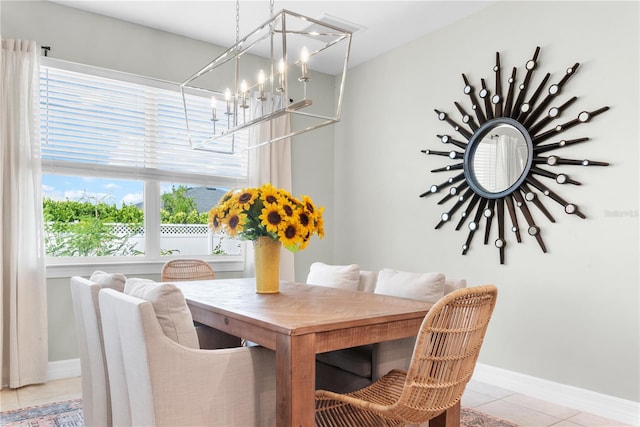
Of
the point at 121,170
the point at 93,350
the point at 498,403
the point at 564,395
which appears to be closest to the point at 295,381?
the point at 93,350

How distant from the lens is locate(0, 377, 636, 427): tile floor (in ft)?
9.09

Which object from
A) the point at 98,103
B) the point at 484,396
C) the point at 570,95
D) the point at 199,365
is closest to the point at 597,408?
the point at 484,396

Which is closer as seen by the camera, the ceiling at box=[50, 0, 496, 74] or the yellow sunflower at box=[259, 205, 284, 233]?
the yellow sunflower at box=[259, 205, 284, 233]

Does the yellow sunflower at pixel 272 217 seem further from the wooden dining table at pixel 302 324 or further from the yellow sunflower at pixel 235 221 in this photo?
the wooden dining table at pixel 302 324

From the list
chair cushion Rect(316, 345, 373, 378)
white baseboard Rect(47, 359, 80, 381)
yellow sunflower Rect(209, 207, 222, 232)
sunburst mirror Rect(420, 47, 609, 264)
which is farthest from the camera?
white baseboard Rect(47, 359, 80, 381)

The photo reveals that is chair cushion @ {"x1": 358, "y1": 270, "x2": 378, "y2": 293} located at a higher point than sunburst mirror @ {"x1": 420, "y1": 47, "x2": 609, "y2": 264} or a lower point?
lower

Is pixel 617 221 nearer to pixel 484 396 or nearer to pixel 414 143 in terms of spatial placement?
pixel 484 396

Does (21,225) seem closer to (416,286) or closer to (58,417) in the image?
(58,417)

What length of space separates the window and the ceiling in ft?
1.59

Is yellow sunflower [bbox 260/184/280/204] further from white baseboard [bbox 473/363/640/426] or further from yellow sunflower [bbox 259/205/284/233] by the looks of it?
white baseboard [bbox 473/363/640/426]

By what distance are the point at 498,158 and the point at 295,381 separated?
2.51 meters

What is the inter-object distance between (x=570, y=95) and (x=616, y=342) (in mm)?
1526

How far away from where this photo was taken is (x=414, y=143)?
4.18 meters

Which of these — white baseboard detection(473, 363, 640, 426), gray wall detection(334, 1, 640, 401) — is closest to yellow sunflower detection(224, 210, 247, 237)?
gray wall detection(334, 1, 640, 401)
